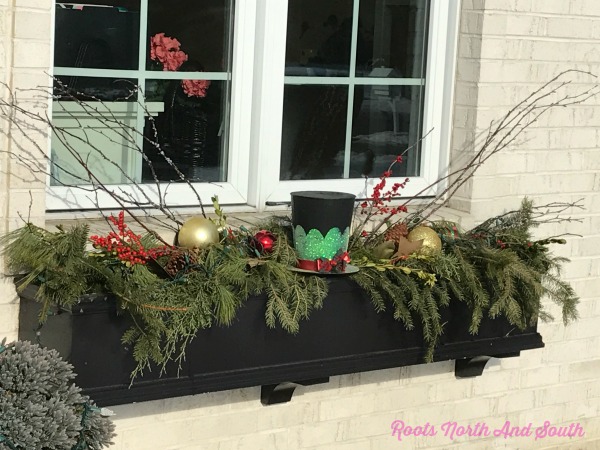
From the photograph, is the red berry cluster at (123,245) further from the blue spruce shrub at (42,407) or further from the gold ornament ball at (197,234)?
the blue spruce shrub at (42,407)

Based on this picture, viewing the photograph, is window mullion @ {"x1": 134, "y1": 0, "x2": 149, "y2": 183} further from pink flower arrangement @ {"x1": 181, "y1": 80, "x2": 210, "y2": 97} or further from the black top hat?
the black top hat

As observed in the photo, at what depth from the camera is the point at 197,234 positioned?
3.66 meters

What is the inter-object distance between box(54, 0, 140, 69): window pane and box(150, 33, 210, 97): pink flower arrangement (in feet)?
0.21

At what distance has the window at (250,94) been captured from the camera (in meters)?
3.79

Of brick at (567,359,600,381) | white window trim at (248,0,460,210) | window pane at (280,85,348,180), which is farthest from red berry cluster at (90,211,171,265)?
brick at (567,359,600,381)

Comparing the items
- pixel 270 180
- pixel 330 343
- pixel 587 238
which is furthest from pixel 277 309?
pixel 587 238

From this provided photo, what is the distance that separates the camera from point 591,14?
461cm

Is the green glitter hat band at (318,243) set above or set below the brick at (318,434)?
above

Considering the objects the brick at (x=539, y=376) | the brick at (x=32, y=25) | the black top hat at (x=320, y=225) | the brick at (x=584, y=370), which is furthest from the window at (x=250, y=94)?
the brick at (x=584, y=370)

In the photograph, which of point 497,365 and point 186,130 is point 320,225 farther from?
point 497,365

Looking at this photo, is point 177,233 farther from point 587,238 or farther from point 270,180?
point 587,238

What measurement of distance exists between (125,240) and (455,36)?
59.4 inches

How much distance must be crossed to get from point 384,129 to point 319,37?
0.44 m

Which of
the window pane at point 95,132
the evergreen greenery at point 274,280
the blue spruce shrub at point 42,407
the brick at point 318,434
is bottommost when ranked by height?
the brick at point 318,434
